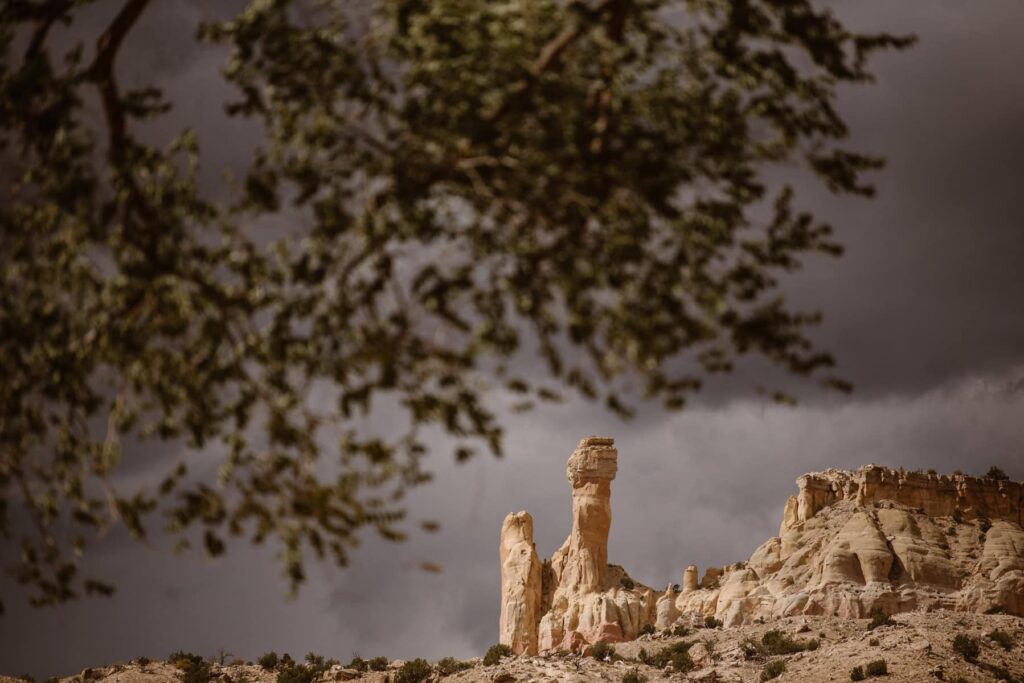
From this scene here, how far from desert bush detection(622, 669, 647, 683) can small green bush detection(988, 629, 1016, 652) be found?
14.6m

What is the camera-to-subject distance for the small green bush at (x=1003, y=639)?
52.5 m

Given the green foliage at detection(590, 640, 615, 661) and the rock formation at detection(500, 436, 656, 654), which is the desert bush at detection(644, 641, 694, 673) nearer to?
the green foliage at detection(590, 640, 615, 661)

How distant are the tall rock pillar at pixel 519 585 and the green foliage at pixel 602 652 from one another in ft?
36.9

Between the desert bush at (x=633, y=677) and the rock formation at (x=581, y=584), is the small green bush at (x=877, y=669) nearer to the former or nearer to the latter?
the desert bush at (x=633, y=677)

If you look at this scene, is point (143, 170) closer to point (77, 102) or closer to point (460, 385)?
point (77, 102)

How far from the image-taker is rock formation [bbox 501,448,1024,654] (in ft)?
207

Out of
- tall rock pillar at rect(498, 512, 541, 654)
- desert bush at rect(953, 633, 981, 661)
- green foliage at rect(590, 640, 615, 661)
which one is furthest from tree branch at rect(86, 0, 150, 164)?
tall rock pillar at rect(498, 512, 541, 654)

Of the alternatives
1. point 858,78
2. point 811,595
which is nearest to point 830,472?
point 811,595

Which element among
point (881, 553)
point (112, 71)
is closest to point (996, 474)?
point (881, 553)

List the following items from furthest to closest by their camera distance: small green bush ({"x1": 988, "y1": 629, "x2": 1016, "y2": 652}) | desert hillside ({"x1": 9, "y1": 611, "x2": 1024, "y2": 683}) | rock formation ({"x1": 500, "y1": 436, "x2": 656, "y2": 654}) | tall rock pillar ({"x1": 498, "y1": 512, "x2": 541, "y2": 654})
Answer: tall rock pillar ({"x1": 498, "y1": 512, "x2": 541, "y2": 654}), rock formation ({"x1": 500, "y1": 436, "x2": 656, "y2": 654}), small green bush ({"x1": 988, "y1": 629, "x2": 1016, "y2": 652}), desert hillside ({"x1": 9, "y1": 611, "x2": 1024, "y2": 683})

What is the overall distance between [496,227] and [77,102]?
12.4 ft

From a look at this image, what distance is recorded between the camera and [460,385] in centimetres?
1027

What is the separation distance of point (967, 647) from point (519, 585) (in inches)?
1103

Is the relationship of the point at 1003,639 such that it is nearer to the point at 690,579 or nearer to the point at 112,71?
the point at 690,579
